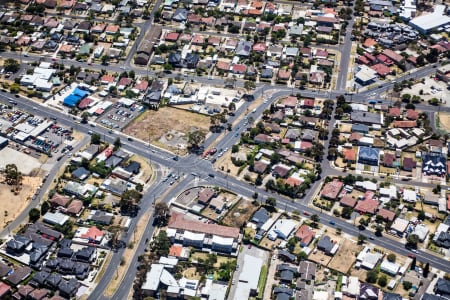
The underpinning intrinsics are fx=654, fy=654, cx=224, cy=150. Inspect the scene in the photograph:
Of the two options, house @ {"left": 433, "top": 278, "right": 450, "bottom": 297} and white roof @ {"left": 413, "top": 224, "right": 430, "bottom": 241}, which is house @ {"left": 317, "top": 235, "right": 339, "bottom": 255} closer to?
white roof @ {"left": 413, "top": 224, "right": 430, "bottom": 241}

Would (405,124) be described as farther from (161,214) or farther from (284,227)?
(161,214)

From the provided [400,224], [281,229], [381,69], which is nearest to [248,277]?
[281,229]

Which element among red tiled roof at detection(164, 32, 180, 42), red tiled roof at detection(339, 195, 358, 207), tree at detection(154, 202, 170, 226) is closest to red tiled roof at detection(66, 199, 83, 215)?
tree at detection(154, 202, 170, 226)

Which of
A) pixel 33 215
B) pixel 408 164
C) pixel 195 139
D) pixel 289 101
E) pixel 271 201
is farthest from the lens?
pixel 289 101

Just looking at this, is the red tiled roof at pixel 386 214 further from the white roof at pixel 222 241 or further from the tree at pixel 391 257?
the white roof at pixel 222 241

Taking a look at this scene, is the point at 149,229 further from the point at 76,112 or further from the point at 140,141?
the point at 76,112
